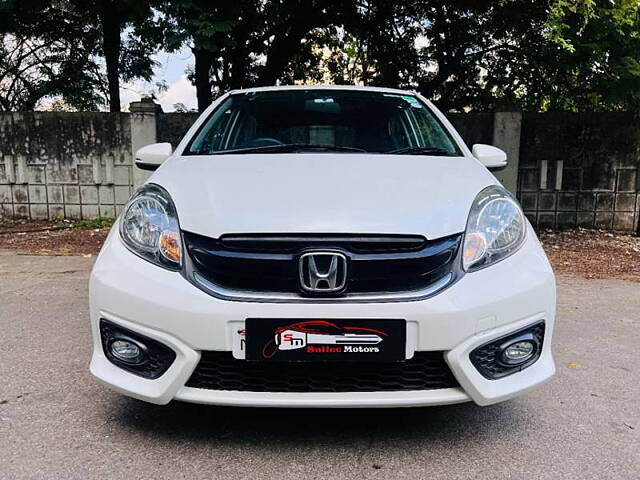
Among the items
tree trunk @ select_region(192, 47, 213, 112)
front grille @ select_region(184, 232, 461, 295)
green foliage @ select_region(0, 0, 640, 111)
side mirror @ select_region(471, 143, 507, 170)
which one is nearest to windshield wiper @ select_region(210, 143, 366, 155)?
side mirror @ select_region(471, 143, 507, 170)

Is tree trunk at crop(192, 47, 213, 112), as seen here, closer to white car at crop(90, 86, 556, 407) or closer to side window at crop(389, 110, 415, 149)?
side window at crop(389, 110, 415, 149)

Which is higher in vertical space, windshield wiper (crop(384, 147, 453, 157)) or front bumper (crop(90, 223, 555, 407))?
windshield wiper (crop(384, 147, 453, 157))

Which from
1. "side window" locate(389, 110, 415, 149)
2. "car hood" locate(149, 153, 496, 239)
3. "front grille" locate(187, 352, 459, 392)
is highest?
"side window" locate(389, 110, 415, 149)

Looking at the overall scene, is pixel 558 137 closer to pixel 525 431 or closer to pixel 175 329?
pixel 525 431

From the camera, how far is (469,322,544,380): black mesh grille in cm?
205

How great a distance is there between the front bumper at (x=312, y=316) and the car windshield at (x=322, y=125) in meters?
1.01

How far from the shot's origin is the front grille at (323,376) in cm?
203

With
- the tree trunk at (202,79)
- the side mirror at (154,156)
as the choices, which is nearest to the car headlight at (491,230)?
the side mirror at (154,156)

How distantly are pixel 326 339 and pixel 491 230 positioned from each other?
28.9 inches

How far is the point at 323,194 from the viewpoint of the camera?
2188 millimetres

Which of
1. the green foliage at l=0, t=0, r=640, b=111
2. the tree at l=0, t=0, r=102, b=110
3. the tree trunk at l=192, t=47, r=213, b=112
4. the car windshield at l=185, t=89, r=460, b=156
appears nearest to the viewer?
Result: the car windshield at l=185, t=89, r=460, b=156

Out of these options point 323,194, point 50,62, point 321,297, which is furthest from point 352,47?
point 321,297

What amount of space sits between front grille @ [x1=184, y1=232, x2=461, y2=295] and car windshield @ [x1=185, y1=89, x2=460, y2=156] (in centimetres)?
98

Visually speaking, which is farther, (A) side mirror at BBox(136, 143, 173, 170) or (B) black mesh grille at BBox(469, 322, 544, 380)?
(A) side mirror at BBox(136, 143, 173, 170)
